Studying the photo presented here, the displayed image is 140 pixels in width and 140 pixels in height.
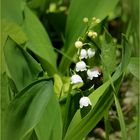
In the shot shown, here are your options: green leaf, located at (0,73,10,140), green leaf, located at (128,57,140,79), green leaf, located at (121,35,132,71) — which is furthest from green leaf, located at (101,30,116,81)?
green leaf, located at (0,73,10,140)

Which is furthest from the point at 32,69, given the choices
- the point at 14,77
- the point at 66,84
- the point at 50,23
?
the point at 50,23

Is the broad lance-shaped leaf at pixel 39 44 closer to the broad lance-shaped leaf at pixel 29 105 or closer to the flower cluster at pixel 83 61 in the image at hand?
the flower cluster at pixel 83 61

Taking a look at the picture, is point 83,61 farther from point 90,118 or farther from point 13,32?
point 13,32

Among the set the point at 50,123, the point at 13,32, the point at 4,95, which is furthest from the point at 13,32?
the point at 50,123

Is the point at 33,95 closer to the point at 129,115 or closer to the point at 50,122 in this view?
the point at 50,122

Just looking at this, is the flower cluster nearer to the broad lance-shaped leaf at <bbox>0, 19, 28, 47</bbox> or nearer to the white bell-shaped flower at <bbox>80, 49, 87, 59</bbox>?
the white bell-shaped flower at <bbox>80, 49, 87, 59</bbox>

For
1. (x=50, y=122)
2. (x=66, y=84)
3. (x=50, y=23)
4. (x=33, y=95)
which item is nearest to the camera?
(x=33, y=95)
